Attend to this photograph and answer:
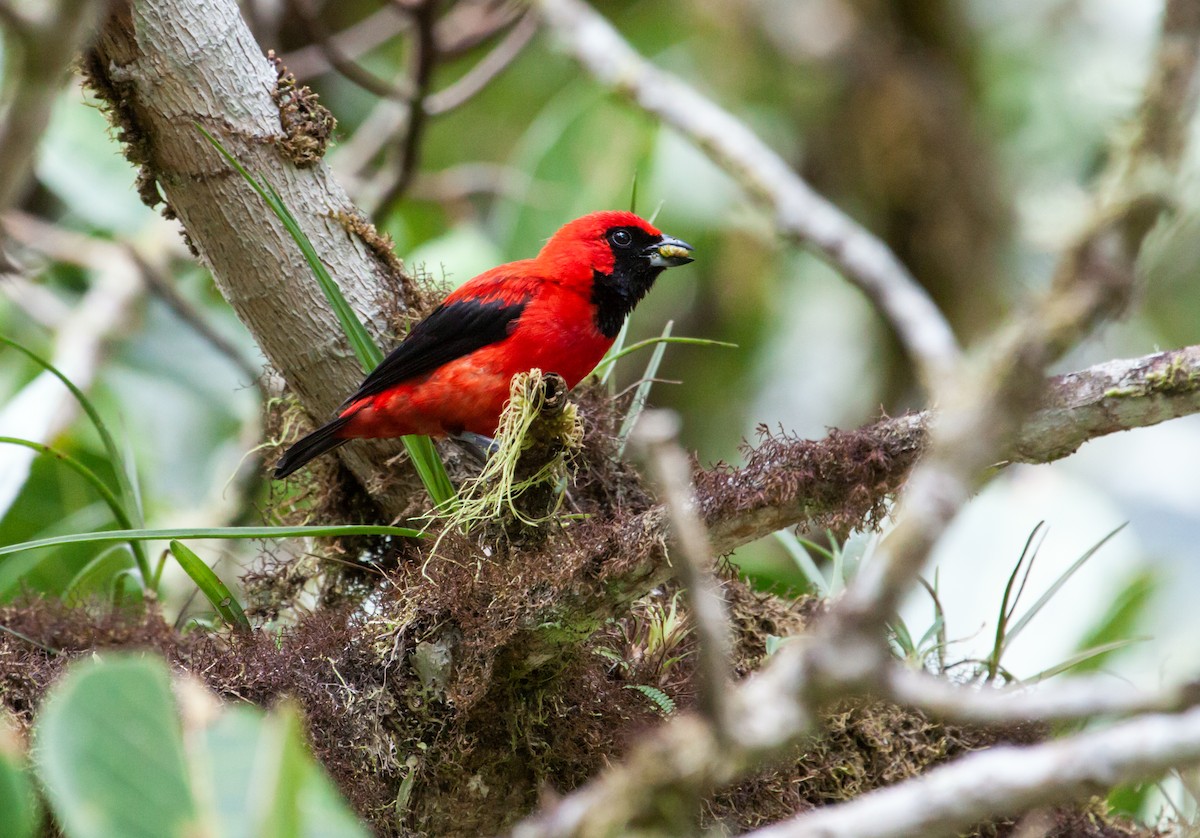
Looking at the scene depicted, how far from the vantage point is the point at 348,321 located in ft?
10.7

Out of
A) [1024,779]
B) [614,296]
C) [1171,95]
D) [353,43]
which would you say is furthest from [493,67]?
[1024,779]

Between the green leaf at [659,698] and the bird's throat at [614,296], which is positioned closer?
the green leaf at [659,698]

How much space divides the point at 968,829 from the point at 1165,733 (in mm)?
1653

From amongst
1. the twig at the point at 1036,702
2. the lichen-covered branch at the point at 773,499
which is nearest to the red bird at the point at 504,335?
the lichen-covered branch at the point at 773,499

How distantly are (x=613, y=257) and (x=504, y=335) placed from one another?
1.97 ft

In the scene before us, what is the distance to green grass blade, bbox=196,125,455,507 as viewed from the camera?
3.12m

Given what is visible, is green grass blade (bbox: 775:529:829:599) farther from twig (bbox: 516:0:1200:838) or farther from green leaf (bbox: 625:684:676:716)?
twig (bbox: 516:0:1200:838)

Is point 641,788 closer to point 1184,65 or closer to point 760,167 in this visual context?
point 1184,65

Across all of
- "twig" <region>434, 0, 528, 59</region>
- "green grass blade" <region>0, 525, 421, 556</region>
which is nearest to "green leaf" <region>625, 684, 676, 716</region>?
"green grass blade" <region>0, 525, 421, 556</region>

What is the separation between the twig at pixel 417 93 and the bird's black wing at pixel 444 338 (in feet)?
5.26

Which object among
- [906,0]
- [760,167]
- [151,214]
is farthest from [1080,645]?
[151,214]

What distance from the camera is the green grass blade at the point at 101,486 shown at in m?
3.29

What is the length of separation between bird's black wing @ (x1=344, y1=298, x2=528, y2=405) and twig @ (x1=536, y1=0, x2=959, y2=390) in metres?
1.26

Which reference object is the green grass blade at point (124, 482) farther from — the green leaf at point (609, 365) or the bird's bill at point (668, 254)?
the bird's bill at point (668, 254)
